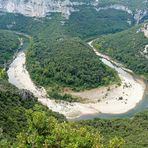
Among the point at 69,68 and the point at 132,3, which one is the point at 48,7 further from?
the point at 69,68

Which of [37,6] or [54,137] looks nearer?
[54,137]

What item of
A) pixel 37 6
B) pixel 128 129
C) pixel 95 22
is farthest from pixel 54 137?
pixel 37 6

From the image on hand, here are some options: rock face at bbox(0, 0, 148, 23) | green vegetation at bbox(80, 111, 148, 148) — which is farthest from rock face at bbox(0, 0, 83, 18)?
green vegetation at bbox(80, 111, 148, 148)

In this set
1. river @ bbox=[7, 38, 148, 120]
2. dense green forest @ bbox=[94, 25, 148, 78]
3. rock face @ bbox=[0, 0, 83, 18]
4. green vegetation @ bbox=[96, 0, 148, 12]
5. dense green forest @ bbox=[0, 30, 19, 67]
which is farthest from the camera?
green vegetation @ bbox=[96, 0, 148, 12]

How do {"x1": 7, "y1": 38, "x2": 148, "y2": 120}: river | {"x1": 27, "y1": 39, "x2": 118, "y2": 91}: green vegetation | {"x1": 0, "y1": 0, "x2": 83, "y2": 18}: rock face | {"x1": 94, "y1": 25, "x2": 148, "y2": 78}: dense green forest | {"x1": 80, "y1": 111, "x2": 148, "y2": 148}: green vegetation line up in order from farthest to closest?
{"x1": 0, "y1": 0, "x2": 83, "y2": 18}: rock face
{"x1": 94, "y1": 25, "x2": 148, "y2": 78}: dense green forest
{"x1": 27, "y1": 39, "x2": 118, "y2": 91}: green vegetation
{"x1": 7, "y1": 38, "x2": 148, "y2": 120}: river
{"x1": 80, "y1": 111, "x2": 148, "y2": 148}: green vegetation

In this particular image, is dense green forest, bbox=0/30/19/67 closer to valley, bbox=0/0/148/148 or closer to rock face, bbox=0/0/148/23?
valley, bbox=0/0/148/148

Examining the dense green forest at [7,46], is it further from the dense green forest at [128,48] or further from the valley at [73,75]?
Result: the dense green forest at [128,48]

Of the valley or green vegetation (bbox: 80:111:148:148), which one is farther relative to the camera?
green vegetation (bbox: 80:111:148:148)
